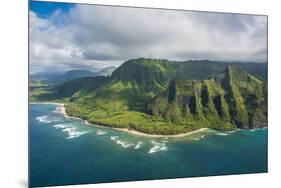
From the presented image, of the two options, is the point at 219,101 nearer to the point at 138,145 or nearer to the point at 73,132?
the point at 138,145

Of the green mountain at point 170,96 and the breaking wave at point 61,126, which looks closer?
the breaking wave at point 61,126

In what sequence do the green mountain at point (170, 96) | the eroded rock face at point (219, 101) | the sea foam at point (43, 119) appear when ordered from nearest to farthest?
1. the sea foam at point (43, 119)
2. the green mountain at point (170, 96)
3. the eroded rock face at point (219, 101)

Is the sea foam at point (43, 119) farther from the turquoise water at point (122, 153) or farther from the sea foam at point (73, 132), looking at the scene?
the sea foam at point (73, 132)

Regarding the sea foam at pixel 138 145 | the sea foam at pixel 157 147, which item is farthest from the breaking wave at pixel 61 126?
the sea foam at pixel 157 147

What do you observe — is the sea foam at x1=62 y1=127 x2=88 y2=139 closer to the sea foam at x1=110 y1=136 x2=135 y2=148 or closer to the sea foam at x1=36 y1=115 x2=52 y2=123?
the sea foam at x1=36 y1=115 x2=52 y2=123

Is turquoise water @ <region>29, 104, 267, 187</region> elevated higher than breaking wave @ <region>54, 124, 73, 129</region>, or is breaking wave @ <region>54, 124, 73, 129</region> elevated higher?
breaking wave @ <region>54, 124, 73, 129</region>

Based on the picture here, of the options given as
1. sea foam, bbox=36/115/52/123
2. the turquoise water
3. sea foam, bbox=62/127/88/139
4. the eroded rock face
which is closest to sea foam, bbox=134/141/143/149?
the turquoise water

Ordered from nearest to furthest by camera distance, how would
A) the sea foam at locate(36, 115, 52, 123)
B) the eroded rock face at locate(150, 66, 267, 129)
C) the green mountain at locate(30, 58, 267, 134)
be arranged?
the sea foam at locate(36, 115, 52, 123), the green mountain at locate(30, 58, 267, 134), the eroded rock face at locate(150, 66, 267, 129)
